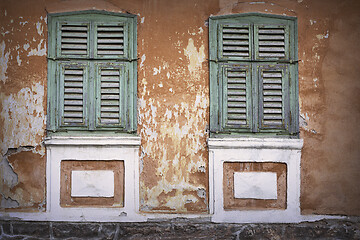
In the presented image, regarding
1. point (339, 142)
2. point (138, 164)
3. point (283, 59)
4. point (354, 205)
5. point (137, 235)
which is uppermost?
point (283, 59)

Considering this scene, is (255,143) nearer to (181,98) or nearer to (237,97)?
(237,97)

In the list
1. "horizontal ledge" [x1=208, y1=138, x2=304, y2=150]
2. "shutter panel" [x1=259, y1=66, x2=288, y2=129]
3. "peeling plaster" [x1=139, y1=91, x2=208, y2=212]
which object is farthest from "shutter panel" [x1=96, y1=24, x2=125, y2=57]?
"shutter panel" [x1=259, y1=66, x2=288, y2=129]

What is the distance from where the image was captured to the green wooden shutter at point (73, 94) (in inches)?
176

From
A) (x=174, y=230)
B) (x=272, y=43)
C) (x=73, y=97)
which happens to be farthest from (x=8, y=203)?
(x=272, y=43)

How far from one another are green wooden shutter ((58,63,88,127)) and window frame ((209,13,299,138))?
162 cm

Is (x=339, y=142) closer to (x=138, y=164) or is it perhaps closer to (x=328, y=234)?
(x=328, y=234)

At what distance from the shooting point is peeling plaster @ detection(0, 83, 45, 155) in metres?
4.45

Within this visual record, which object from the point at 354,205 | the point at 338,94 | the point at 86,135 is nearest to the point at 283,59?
the point at 338,94

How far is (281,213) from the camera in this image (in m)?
4.43

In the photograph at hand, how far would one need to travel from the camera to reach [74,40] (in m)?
4.50

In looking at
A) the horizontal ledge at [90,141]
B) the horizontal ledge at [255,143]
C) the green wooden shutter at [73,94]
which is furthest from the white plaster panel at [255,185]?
the green wooden shutter at [73,94]

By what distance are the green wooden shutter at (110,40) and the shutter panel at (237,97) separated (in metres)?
1.39

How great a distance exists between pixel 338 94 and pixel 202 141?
1.83m

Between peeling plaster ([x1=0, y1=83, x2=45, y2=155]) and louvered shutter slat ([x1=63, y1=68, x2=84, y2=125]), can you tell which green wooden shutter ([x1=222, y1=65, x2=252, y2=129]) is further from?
peeling plaster ([x1=0, y1=83, x2=45, y2=155])
